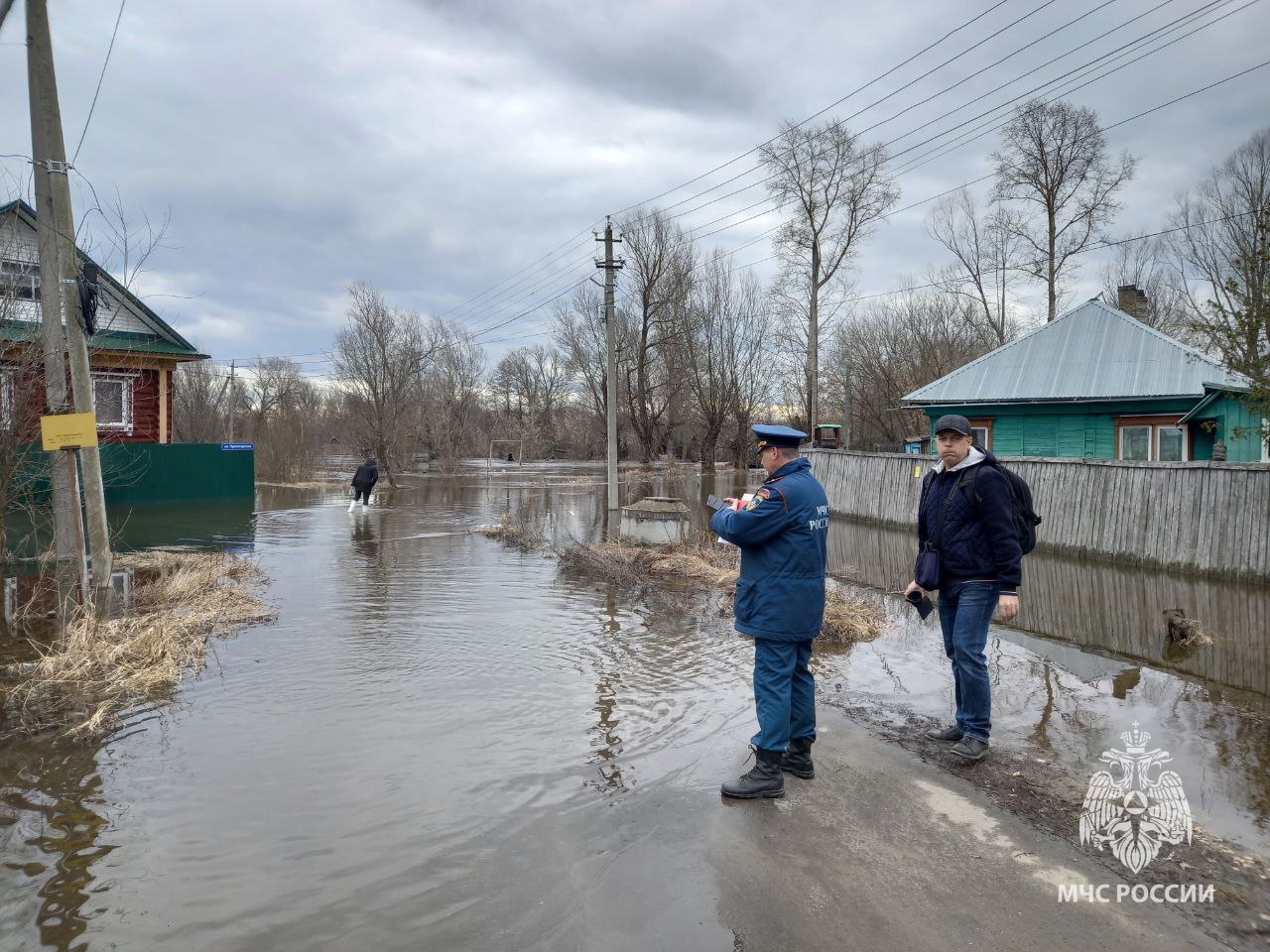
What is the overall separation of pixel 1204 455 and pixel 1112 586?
33.9 feet

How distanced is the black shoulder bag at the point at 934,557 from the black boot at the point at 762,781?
4.43 ft

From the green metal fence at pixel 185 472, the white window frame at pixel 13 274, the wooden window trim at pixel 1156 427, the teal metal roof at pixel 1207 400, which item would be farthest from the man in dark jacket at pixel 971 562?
the green metal fence at pixel 185 472

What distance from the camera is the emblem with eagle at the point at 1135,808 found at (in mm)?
3557

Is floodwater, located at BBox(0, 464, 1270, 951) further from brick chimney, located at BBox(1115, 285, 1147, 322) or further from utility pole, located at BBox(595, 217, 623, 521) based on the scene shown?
brick chimney, located at BBox(1115, 285, 1147, 322)

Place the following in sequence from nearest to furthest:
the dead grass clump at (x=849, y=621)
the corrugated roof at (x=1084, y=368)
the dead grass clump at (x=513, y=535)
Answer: the dead grass clump at (x=849, y=621) → the dead grass clump at (x=513, y=535) → the corrugated roof at (x=1084, y=368)

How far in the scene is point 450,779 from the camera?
4.34m

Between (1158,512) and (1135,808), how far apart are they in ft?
33.0

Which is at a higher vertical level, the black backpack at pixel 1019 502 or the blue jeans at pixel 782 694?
the black backpack at pixel 1019 502

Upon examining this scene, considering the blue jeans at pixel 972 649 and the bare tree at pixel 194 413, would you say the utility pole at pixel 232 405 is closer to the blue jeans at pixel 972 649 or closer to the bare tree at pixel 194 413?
the bare tree at pixel 194 413

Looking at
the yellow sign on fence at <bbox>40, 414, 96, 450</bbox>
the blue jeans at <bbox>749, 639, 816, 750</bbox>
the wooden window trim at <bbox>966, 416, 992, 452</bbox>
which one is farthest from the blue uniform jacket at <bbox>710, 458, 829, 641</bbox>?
the wooden window trim at <bbox>966, 416, 992, 452</bbox>

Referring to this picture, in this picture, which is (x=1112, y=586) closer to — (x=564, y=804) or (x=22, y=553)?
(x=564, y=804)

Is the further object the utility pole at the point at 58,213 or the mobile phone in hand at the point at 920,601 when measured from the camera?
the utility pole at the point at 58,213

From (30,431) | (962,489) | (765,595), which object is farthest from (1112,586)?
(30,431)

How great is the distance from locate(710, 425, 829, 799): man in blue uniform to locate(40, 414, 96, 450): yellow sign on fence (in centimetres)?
573
